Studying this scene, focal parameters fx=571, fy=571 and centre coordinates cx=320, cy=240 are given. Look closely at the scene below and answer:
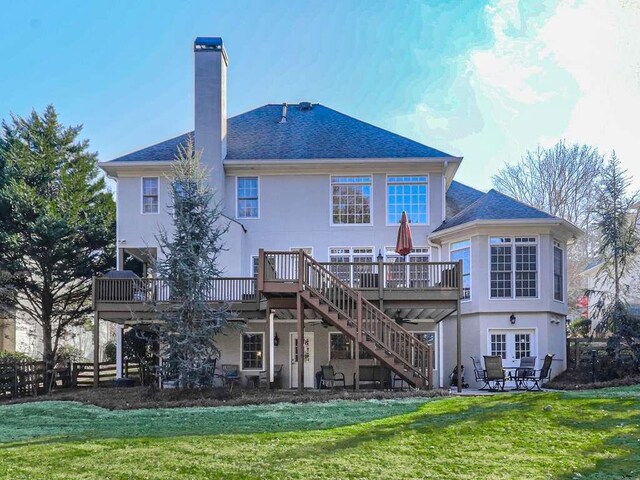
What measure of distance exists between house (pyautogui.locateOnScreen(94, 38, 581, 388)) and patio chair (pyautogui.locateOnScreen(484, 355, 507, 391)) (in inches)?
72.0

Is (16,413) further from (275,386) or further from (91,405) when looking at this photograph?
(275,386)

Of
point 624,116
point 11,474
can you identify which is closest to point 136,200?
point 11,474

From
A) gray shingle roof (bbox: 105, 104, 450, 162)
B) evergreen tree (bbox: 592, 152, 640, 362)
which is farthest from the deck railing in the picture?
evergreen tree (bbox: 592, 152, 640, 362)

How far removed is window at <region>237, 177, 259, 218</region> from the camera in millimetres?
19000

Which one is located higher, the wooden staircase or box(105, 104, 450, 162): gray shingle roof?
box(105, 104, 450, 162): gray shingle roof

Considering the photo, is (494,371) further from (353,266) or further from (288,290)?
(288,290)

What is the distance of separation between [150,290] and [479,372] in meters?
9.79

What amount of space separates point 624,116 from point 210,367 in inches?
693

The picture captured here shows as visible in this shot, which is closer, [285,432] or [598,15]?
[285,432]

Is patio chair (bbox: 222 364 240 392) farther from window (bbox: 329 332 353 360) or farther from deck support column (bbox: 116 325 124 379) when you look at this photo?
deck support column (bbox: 116 325 124 379)

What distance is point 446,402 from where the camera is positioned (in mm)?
10617

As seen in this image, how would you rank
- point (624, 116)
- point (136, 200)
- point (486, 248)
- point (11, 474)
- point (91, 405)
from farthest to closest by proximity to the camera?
point (624, 116), point (136, 200), point (486, 248), point (91, 405), point (11, 474)

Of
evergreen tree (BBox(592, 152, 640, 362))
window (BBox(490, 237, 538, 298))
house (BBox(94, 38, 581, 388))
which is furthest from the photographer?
window (BBox(490, 237, 538, 298))

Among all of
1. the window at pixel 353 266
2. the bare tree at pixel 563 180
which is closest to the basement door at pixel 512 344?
the window at pixel 353 266
